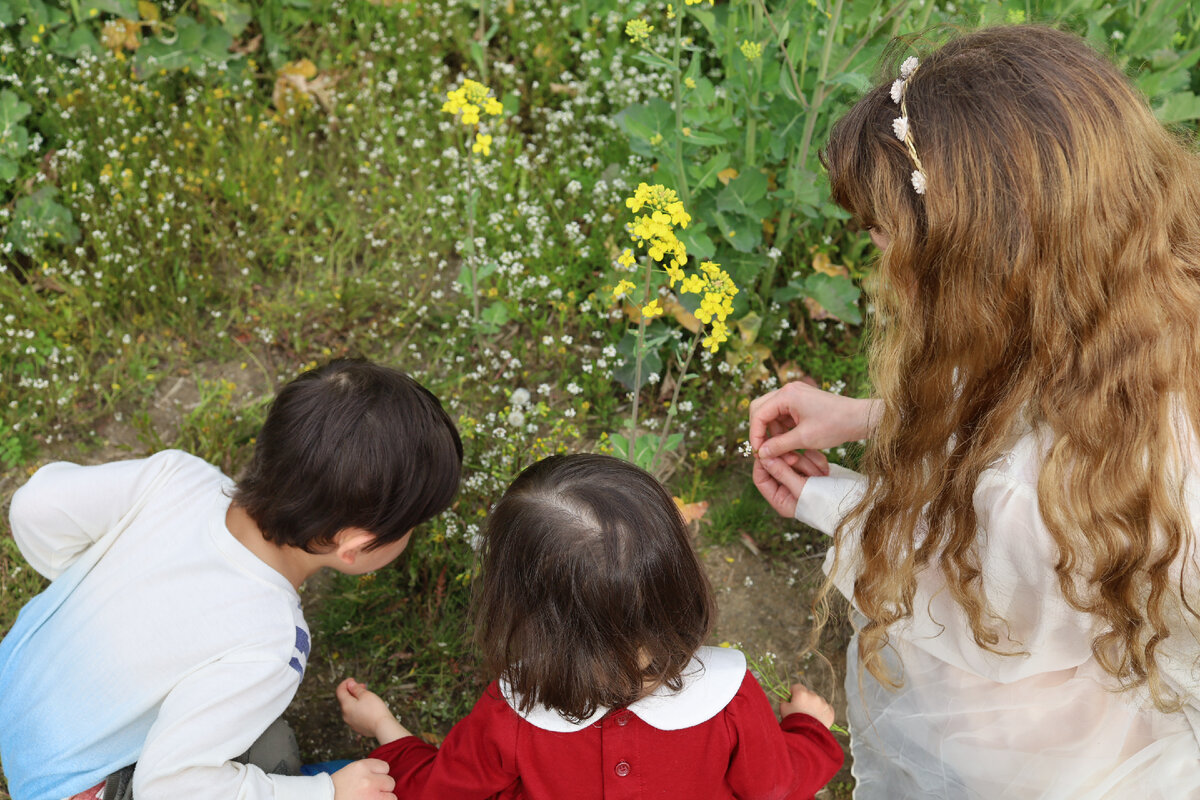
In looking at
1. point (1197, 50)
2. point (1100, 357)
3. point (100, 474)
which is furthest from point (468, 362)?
point (1197, 50)

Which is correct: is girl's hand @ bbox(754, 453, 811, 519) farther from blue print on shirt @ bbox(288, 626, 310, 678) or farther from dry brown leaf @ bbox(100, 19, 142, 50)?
dry brown leaf @ bbox(100, 19, 142, 50)

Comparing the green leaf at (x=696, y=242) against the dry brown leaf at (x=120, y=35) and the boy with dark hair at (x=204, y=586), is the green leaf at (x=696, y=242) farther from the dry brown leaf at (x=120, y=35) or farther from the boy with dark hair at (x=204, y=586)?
the dry brown leaf at (x=120, y=35)

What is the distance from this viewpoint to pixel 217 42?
3.41 m

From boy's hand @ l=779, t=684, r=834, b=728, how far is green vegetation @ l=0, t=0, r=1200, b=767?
2.09 feet

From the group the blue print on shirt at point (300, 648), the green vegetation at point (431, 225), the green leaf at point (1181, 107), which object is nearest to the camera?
the blue print on shirt at point (300, 648)

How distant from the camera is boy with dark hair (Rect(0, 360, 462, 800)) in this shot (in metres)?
1.77

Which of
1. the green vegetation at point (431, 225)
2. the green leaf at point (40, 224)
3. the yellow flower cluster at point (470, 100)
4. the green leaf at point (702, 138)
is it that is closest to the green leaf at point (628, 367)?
the green vegetation at point (431, 225)

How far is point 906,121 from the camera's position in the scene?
64.2 inches

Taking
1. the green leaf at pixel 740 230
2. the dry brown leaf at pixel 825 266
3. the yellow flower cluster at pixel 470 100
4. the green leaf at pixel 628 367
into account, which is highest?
the yellow flower cluster at pixel 470 100

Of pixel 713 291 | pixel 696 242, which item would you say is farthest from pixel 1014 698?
pixel 696 242

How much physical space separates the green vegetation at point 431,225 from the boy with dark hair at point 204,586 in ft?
1.90

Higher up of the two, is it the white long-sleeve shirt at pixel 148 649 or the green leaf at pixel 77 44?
the green leaf at pixel 77 44

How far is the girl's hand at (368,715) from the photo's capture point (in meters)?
2.15

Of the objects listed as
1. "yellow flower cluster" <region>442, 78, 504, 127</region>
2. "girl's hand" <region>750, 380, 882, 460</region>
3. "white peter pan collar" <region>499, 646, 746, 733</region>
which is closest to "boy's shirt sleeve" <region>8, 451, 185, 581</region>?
"white peter pan collar" <region>499, 646, 746, 733</region>
